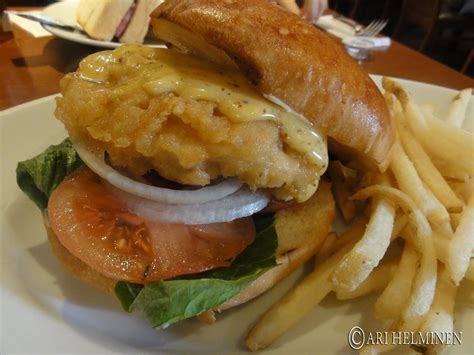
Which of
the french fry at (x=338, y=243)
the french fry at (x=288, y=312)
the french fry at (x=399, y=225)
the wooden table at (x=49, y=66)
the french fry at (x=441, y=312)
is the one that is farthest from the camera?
the wooden table at (x=49, y=66)

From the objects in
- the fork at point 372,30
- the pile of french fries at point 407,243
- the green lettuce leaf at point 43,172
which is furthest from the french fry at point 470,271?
the fork at point 372,30

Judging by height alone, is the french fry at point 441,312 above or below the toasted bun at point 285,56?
below

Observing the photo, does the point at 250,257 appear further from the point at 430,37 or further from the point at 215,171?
the point at 430,37

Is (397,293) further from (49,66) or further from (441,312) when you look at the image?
(49,66)

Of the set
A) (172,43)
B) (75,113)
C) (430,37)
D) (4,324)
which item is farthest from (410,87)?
(430,37)

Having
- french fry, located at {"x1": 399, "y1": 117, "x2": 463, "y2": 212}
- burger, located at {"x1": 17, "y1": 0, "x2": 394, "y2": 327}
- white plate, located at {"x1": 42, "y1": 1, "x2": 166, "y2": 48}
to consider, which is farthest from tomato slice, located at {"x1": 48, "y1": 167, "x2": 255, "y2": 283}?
white plate, located at {"x1": 42, "y1": 1, "x2": 166, "y2": 48}

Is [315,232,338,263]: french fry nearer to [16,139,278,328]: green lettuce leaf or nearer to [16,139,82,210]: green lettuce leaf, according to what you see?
[16,139,278,328]: green lettuce leaf

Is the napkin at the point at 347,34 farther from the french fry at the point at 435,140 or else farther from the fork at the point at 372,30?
the french fry at the point at 435,140
